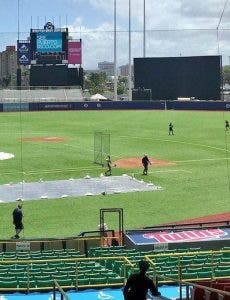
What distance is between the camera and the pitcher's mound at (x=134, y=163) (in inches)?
1661

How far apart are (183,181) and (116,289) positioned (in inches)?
925

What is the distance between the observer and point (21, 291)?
1362 cm

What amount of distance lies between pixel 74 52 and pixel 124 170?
8373 centimetres

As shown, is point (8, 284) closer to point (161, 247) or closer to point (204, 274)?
point (204, 274)

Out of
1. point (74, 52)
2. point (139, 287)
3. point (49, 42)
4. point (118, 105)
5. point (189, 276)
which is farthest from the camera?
point (74, 52)

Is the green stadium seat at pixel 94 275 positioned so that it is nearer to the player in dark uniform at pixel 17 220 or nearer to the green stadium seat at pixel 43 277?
the green stadium seat at pixel 43 277

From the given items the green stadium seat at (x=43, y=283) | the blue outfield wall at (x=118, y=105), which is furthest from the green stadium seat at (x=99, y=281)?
the blue outfield wall at (x=118, y=105)

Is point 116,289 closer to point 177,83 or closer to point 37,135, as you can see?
point 37,135

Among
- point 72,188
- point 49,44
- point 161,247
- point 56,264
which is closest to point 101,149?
point 72,188

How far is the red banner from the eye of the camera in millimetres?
120812

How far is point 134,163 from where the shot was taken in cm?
4322

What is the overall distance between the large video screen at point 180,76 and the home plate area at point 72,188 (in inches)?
2743

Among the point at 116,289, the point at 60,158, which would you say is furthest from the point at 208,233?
the point at 60,158

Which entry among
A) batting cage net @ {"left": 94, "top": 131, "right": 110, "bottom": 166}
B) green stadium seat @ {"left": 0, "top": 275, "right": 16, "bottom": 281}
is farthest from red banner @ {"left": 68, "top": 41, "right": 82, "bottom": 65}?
green stadium seat @ {"left": 0, "top": 275, "right": 16, "bottom": 281}
